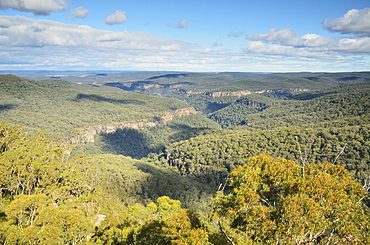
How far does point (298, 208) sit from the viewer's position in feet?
43.9

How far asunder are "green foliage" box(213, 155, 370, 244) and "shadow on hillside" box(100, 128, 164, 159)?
166 meters

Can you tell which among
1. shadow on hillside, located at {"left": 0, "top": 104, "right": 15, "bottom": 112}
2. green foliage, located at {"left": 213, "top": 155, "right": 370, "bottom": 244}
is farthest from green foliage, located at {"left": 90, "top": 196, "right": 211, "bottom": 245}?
shadow on hillside, located at {"left": 0, "top": 104, "right": 15, "bottom": 112}

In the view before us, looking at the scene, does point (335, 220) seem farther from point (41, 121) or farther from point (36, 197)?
point (41, 121)

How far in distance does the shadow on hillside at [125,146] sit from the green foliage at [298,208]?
166m

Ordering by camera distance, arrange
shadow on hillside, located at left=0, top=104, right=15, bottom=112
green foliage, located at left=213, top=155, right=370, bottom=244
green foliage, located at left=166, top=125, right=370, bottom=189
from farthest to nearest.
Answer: shadow on hillside, located at left=0, top=104, right=15, bottom=112
green foliage, located at left=166, top=125, right=370, bottom=189
green foliage, located at left=213, top=155, right=370, bottom=244

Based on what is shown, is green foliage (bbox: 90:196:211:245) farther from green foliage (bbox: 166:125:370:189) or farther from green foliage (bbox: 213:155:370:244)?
green foliage (bbox: 166:125:370:189)

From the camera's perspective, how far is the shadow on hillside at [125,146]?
179625mm

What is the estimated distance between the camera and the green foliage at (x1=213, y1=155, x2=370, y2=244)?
524 inches

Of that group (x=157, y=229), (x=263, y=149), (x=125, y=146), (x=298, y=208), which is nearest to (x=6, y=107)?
(x=125, y=146)

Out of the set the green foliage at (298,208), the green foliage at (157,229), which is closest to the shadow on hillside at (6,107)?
the green foliage at (157,229)

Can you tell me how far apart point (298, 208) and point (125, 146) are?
18278 cm

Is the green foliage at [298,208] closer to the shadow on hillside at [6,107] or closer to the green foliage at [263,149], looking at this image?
the green foliage at [263,149]

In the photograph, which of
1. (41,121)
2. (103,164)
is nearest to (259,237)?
(103,164)

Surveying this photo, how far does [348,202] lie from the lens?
1345 cm
